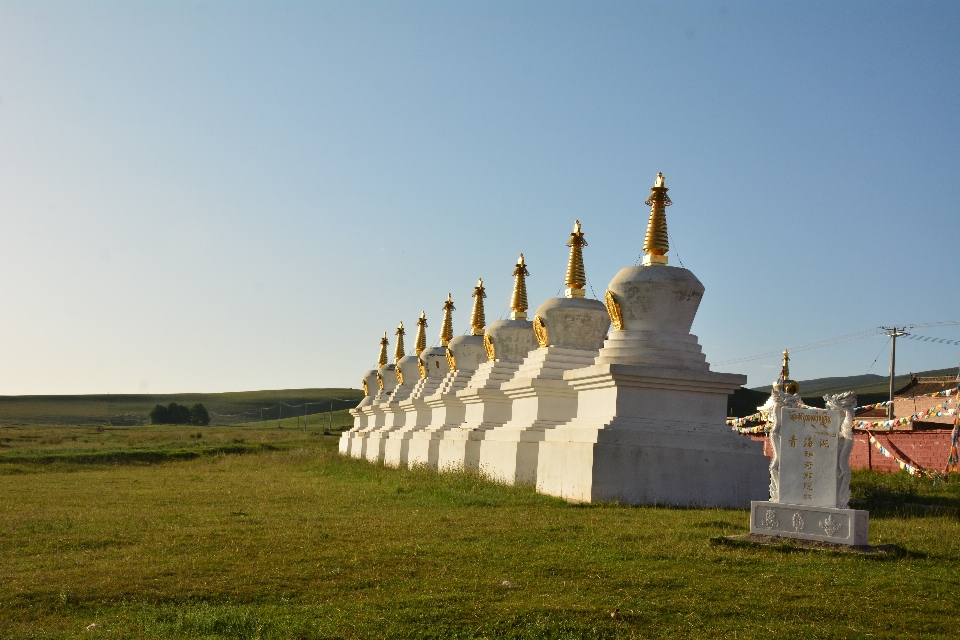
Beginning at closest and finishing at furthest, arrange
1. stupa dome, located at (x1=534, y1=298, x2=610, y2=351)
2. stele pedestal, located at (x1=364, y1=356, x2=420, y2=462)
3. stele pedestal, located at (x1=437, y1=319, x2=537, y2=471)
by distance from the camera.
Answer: stupa dome, located at (x1=534, y1=298, x2=610, y2=351), stele pedestal, located at (x1=437, y1=319, x2=537, y2=471), stele pedestal, located at (x1=364, y1=356, x2=420, y2=462)

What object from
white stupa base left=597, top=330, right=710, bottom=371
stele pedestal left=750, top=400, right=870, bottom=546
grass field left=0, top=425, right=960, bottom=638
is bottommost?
grass field left=0, top=425, right=960, bottom=638

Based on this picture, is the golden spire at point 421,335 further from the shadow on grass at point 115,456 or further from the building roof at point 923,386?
the building roof at point 923,386

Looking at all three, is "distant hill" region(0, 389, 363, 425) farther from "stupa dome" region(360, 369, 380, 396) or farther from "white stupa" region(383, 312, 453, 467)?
"white stupa" region(383, 312, 453, 467)

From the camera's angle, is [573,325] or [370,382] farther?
[370,382]

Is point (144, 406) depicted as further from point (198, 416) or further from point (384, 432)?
point (384, 432)

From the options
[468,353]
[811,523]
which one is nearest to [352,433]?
[468,353]

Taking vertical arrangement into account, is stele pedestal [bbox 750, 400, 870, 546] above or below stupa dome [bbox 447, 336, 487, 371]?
below

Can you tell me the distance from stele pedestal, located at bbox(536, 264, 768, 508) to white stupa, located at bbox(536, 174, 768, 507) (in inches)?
0.6

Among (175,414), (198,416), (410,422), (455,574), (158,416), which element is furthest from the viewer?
(198,416)

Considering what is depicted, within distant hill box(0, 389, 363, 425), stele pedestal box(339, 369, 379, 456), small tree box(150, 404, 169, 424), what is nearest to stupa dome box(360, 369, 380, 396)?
stele pedestal box(339, 369, 379, 456)

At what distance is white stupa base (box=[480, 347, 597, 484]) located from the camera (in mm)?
18969

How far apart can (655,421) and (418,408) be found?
1614 centimetres

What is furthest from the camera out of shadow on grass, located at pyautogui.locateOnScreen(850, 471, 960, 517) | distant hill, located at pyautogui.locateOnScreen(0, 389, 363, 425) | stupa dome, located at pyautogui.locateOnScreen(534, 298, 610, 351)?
distant hill, located at pyautogui.locateOnScreen(0, 389, 363, 425)

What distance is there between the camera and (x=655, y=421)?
50.6ft
